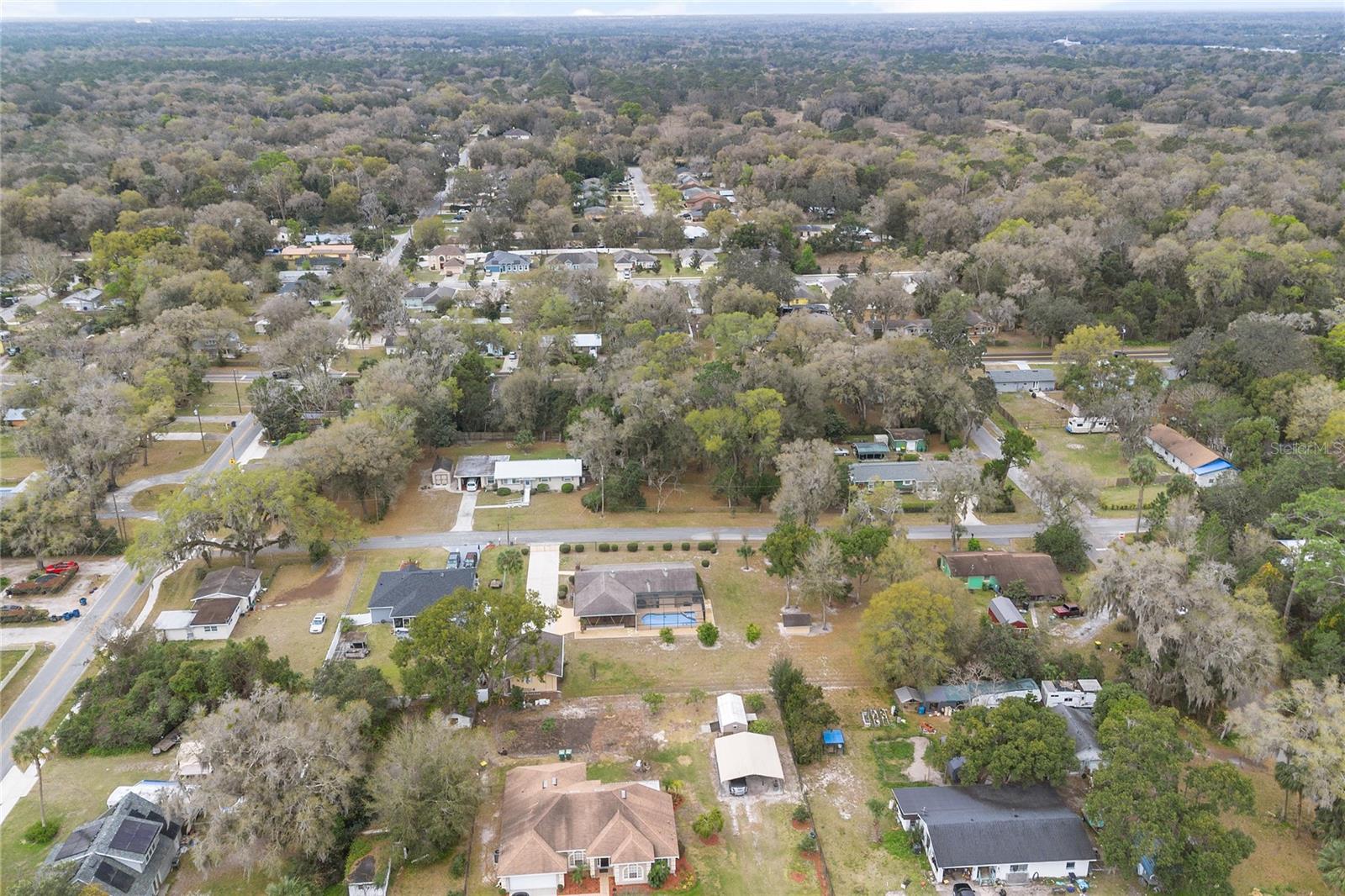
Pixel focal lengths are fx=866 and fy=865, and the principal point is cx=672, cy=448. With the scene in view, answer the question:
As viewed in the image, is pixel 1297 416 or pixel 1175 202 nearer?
pixel 1297 416

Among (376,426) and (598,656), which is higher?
(376,426)

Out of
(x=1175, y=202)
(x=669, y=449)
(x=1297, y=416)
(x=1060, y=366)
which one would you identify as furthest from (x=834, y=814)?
(x=1175, y=202)

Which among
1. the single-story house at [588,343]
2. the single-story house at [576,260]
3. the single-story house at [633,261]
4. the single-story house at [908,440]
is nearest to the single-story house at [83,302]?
the single-story house at [576,260]

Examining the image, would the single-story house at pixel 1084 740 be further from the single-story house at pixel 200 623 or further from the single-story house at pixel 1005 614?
the single-story house at pixel 200 623

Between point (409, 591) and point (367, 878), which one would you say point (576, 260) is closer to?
point (409, 591)

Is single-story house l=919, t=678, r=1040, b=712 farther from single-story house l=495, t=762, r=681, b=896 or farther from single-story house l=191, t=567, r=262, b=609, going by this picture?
single-story house l=191, t=567, r=262, b=609

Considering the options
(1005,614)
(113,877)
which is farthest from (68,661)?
(1005,614)

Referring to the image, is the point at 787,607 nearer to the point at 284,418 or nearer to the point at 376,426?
the point at 376,426
